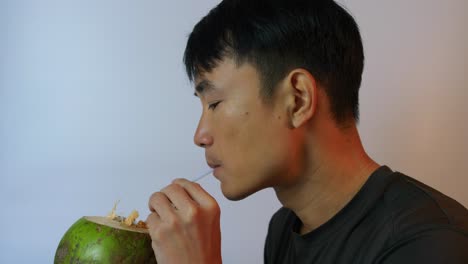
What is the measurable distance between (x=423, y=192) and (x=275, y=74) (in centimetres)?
31

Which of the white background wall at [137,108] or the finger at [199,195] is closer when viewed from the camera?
the finger at [199,195]

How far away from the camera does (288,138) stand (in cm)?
84

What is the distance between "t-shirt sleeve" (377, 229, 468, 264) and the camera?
680 mm

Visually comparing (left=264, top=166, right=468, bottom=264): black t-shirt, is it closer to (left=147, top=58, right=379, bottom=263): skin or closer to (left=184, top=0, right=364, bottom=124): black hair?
(left=147, top=58, right=379, bottom=263): skin

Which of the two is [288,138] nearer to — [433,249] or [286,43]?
[286,43]

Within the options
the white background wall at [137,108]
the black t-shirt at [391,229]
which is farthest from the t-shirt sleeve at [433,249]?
the white background wall at [137,108]

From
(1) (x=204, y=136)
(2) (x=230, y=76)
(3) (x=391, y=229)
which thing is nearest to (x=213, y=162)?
(1) (x=204, y=136)

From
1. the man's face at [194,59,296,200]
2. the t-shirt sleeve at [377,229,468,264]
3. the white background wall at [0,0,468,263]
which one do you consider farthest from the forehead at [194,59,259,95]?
the white background wall at [0,0,468,263]

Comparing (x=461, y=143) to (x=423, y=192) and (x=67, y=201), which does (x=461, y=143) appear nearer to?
(x=423, y=192)

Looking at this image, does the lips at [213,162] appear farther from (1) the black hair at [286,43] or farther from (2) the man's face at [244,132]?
(1) the black hair at [286,43]

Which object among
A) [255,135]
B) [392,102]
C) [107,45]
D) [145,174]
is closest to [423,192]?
[255,135]

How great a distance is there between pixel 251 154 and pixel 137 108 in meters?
0.64

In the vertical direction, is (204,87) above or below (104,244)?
above

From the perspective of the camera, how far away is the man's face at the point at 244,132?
83 cm
